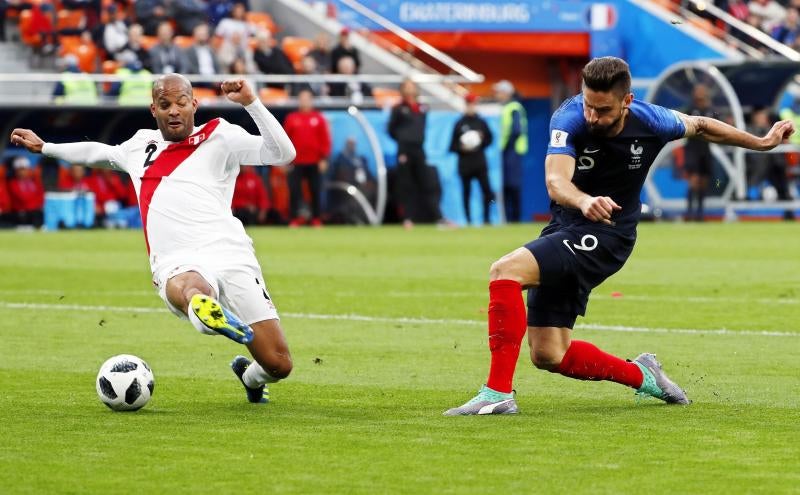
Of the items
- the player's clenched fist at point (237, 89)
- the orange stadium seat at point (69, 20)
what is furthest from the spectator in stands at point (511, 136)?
the player's clenched fist at point (237, 89)

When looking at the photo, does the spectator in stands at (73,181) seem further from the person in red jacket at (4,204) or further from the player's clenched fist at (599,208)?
the player's clenched fist at (599,208)

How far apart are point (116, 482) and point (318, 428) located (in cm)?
147

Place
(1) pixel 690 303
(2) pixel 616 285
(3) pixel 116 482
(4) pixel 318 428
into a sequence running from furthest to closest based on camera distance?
(2) pixel 616 285, (1) pixel 690 303, (4) pixel 318 428, (3) pixel 116 482

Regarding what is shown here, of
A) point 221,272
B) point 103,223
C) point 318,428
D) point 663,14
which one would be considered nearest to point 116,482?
point 318,428

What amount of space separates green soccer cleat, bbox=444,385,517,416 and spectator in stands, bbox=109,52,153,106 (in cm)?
1923

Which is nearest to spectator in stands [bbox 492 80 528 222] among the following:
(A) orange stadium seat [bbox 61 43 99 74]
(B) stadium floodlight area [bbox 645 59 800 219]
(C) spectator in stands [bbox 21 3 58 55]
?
(B) stadium floodlight area [bbox 645 59 800 219]

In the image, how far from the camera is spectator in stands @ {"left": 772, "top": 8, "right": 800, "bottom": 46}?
116 ft

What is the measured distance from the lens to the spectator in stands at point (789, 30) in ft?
116

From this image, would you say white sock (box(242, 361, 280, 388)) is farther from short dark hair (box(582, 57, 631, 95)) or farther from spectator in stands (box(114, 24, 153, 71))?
spectator in stands (box(114, 24, 153, 71))

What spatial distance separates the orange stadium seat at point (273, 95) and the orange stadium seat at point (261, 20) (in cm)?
219

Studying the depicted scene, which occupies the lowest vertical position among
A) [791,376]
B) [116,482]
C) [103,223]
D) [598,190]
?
[103,223]

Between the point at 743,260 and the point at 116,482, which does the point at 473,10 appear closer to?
the point at 743,260

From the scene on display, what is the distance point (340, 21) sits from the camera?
104 ft

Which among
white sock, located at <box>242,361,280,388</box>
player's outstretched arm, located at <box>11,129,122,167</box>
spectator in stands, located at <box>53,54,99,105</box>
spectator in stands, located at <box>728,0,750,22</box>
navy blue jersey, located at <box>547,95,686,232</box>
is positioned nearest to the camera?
navy blue jersey, located at <box>547,95,686,232</box>
